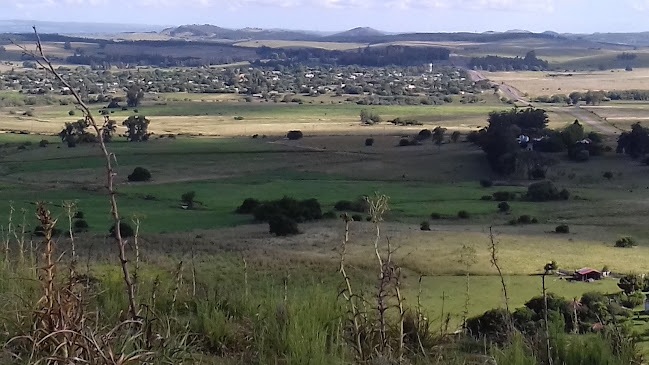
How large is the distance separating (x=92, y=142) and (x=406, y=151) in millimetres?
28235

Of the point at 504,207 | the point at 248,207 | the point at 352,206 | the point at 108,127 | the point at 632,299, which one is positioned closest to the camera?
the point at 108,127

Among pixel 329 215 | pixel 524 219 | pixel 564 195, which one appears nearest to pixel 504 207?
pixel 524 219

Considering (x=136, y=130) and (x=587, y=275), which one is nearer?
(x=587, y=275)

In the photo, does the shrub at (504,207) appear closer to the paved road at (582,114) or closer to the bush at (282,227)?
the bush at (282,227)

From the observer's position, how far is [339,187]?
54938 millimetres

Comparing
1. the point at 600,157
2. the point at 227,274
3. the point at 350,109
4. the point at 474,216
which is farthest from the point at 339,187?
the point at 350,109

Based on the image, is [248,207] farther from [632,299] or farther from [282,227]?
[632,299]

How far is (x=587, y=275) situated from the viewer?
1018 inches

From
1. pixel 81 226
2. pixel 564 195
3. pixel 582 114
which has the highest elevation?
pixel 81 226

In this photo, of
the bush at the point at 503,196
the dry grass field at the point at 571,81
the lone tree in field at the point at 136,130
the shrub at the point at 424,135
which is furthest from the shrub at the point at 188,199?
the dry grass field at the point at 571,81

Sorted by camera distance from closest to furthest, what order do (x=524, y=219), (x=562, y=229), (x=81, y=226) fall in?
(x=81, y=226) < (x=562, y=229) < (x=524, y=219)

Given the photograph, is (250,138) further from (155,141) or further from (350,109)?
(350,109)

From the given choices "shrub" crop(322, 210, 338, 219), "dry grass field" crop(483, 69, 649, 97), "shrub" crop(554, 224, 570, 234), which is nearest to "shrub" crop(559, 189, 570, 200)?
"shrub" crop(554, 224, 570, 234)

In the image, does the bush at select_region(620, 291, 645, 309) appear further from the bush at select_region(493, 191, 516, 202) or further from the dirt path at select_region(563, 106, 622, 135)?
the dirt path at select_region(563, 106, 622, 135)
